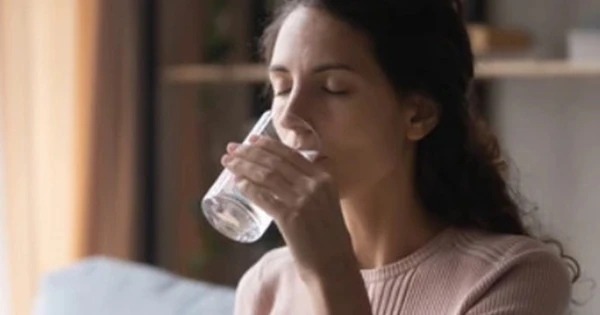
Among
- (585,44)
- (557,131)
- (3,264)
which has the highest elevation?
(585,44)

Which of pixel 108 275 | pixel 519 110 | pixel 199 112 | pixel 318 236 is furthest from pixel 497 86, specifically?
pixel 318 236

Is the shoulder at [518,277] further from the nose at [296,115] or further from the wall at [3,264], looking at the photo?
the wall at [3,264]

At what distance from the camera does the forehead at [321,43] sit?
116 cm

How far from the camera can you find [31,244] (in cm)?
261

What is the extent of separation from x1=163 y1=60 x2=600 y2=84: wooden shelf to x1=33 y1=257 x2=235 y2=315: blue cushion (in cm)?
68

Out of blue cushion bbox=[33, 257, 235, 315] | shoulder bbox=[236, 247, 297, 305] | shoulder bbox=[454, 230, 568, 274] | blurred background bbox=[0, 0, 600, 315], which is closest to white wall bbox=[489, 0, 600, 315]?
blurred background bbox=[0, 0, 600, 315]

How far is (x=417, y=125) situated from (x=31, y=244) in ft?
5.20

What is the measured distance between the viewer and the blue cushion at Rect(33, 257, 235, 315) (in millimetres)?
1978

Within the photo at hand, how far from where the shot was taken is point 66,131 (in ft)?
8.87

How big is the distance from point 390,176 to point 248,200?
0.19 metres

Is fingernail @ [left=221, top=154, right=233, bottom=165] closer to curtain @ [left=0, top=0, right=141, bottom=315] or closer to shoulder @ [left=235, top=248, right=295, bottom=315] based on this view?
shoulder @ [left=235, top=248, right=295, bottom=315]

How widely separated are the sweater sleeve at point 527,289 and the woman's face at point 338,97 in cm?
17

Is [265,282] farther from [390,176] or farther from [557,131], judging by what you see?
[557,131]

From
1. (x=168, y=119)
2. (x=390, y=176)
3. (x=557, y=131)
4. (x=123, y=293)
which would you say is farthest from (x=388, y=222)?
(x=168, y=119)
